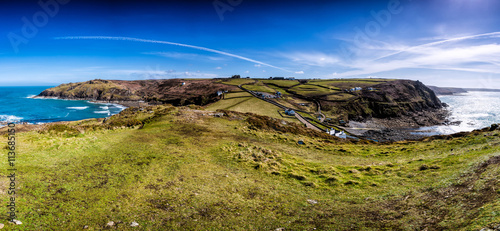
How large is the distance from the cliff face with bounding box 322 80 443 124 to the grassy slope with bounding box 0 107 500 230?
285 feet

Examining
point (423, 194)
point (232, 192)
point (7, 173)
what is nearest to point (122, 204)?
point (232, 192)

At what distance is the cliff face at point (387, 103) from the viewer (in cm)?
10875

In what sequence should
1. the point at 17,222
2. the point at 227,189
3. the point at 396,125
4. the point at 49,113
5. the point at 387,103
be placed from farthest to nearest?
the point at 387,103 < the point at 49,113 < the point at 396,125 < the point at 227,189 < the point at 17,222

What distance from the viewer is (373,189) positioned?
15734 millimetres

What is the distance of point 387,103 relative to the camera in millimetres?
118188

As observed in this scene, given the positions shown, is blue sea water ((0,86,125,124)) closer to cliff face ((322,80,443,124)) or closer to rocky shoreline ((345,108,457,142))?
rocky shoreline ((345,108,457,142))

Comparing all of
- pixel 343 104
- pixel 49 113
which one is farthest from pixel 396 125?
pixel 49 113

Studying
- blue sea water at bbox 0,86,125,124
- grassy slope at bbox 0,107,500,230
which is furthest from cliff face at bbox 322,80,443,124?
blue sea water at bbox 0,86,125,124

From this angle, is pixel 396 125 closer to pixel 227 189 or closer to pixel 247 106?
pixel 247 106

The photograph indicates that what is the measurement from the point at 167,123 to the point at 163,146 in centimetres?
1301

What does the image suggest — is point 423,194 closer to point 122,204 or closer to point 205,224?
point 205,224

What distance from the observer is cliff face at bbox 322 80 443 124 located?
109 m

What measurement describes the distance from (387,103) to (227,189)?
435 ft

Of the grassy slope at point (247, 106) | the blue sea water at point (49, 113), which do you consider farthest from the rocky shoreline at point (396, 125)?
the blue sea water at point (49, 113)
